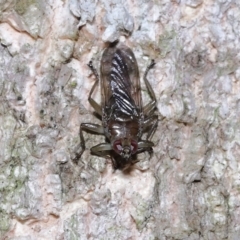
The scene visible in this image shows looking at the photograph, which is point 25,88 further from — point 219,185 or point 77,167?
point 219,185

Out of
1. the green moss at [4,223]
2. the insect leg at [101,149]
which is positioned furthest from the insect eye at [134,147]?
the green moss at [4,223]

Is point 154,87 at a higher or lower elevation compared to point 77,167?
higher

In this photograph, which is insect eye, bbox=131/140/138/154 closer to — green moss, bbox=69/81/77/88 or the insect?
the insect

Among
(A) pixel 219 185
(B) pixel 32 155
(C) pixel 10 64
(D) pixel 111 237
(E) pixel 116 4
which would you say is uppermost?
(E) pixel 116 4

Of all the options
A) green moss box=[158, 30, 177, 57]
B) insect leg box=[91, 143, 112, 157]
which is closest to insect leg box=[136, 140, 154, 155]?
insect leg box=[91, 143, 112, 157]

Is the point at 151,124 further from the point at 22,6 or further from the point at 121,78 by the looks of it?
the point at 22,6

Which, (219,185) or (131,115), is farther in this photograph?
(131,115)

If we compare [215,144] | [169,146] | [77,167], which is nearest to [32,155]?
[77,167]
